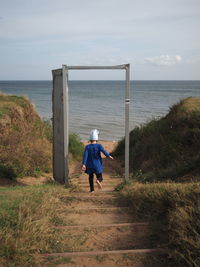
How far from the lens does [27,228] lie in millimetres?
4000

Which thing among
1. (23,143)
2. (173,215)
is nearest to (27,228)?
(173,215)

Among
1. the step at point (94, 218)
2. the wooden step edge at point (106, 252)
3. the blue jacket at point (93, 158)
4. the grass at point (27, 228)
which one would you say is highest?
the blue jacket at point (93, 158)

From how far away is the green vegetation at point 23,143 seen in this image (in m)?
9.82

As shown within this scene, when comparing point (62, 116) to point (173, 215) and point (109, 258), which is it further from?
point (109, 258)

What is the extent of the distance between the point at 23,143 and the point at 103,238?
775 cm

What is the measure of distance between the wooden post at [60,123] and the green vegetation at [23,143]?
2.08m

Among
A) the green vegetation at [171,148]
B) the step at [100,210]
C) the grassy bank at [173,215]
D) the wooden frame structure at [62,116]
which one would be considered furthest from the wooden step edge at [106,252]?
the green vegetation at [171,148]

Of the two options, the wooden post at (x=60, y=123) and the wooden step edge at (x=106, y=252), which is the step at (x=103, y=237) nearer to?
the wooden step edge at (x=106, y=252)

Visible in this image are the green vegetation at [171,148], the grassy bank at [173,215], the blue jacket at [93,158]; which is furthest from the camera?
the green vegetation at [171,148]

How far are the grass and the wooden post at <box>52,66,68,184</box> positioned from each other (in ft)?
6.75

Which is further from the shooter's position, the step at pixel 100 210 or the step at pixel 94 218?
the step at pixel 100 210

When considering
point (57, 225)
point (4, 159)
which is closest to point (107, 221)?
point (57, 225)

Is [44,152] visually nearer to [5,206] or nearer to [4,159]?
[4,159]

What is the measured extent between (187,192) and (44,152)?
7846mm
